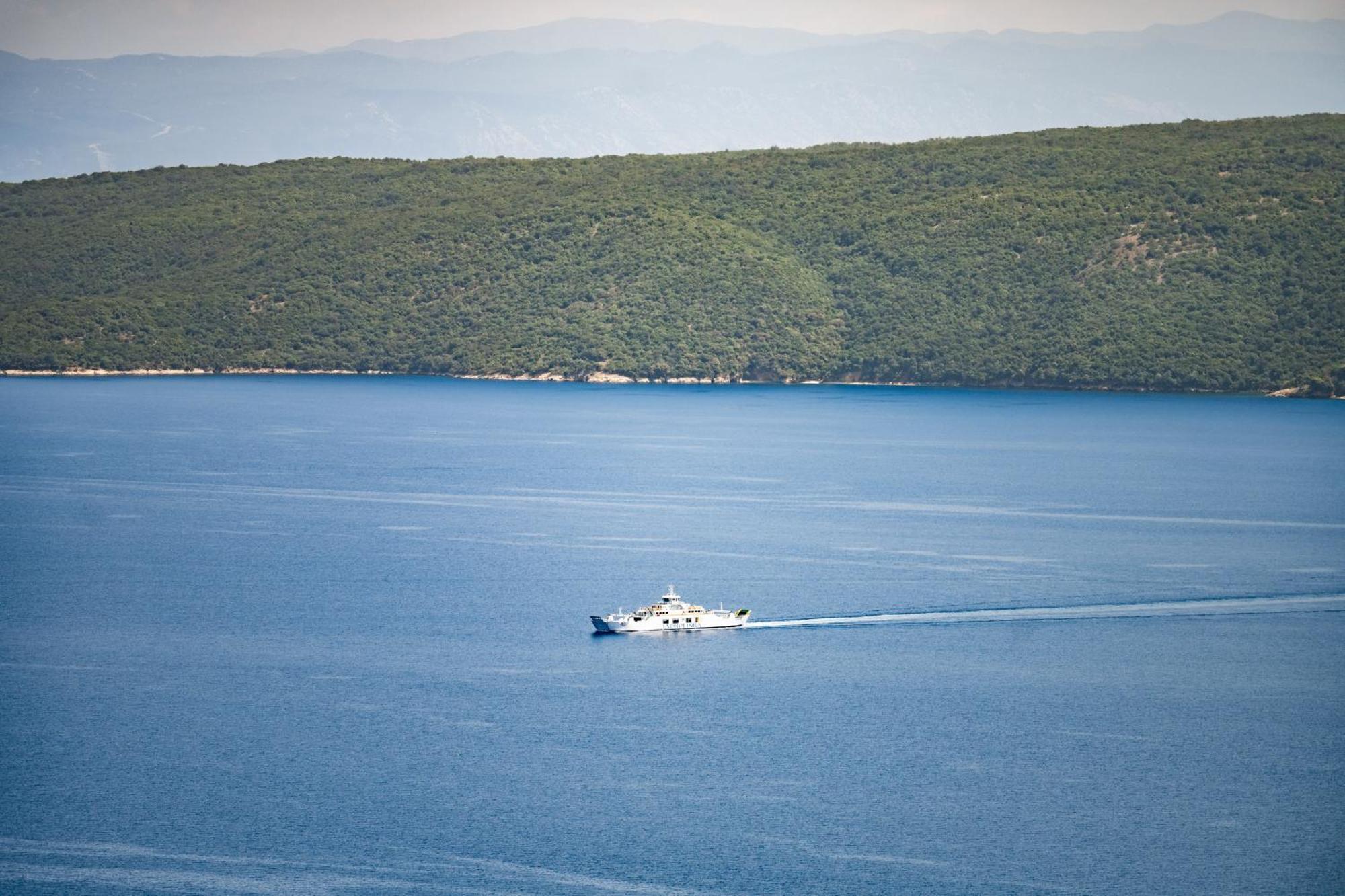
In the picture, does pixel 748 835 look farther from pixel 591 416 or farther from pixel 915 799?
pixel 591 416

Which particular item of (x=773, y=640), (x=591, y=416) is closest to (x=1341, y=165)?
(x=591, y=416)

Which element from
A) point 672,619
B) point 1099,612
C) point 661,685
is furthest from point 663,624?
point 1099,612

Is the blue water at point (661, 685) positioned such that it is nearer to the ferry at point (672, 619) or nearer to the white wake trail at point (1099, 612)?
the white wake trail at point (1099, 612)

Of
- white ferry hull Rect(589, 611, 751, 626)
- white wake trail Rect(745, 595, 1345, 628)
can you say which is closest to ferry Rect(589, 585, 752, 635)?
white ferry hull Rect(589, 611, 751, 626)

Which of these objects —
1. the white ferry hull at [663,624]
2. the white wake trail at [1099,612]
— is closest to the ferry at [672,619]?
the white ferry hull at [663,624]

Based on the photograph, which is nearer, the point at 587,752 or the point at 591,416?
the point at 587,752

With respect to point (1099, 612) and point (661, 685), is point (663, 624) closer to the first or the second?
point (661, 685)
